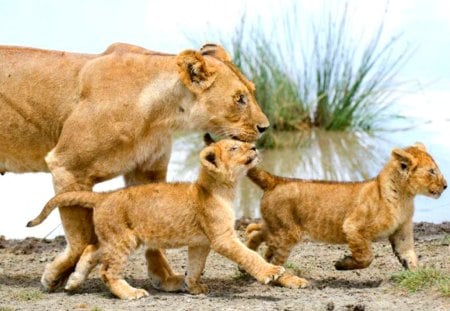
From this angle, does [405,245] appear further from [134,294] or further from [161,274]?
[134,294]

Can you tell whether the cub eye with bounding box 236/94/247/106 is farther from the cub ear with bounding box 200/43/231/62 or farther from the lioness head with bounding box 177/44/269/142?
the cub ear with bounding box 200/43/231/62

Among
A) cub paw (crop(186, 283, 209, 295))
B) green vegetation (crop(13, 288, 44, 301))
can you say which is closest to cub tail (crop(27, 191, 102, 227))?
green vegetation (crop(13, 288, 44, 301))

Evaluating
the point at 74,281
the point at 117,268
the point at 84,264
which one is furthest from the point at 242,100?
the point at 74,281

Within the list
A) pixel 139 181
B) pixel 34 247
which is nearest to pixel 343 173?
pixel 34 247

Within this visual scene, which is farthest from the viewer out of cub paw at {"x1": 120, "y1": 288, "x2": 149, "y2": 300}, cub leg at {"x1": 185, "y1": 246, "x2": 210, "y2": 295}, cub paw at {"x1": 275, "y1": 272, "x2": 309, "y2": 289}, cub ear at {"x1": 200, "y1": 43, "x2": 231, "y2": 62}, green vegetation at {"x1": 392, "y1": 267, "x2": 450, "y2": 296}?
cub ear at {"x1": 200, "y1": 43, "x2": 231, "y2": 62}

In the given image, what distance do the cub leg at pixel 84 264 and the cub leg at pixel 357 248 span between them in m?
1.83

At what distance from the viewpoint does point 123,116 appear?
9234 mm

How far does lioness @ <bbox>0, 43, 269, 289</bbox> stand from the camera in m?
9.26

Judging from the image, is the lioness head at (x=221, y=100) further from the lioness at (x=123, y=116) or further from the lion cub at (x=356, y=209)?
the lion cub at (x=356, y=209)

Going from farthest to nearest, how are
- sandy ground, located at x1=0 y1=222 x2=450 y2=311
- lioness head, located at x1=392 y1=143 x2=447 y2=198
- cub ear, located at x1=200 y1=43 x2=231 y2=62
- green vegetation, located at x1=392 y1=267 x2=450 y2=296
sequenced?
cub ear, located at x1=200 y1=43 x2=231 y2=62 < lioness head, located at x1=392 y1=143 x2=447 y2=198 < green vegetation, located at x1=392 y1=267 x2=450 y2=296 < sandy ground, located at x1=0 y1=222 x2=450 y2=311

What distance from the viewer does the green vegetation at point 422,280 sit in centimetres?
878

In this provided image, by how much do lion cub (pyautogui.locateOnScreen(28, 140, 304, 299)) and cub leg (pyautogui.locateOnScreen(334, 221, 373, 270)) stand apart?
93cm

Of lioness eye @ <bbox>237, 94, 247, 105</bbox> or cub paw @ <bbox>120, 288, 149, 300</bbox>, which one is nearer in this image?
cub paw @ <bbox>120, 288, 149, 300</bbox>

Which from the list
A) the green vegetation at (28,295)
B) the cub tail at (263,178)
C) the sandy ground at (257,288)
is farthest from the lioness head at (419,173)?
the green vegetation at (28,295)
